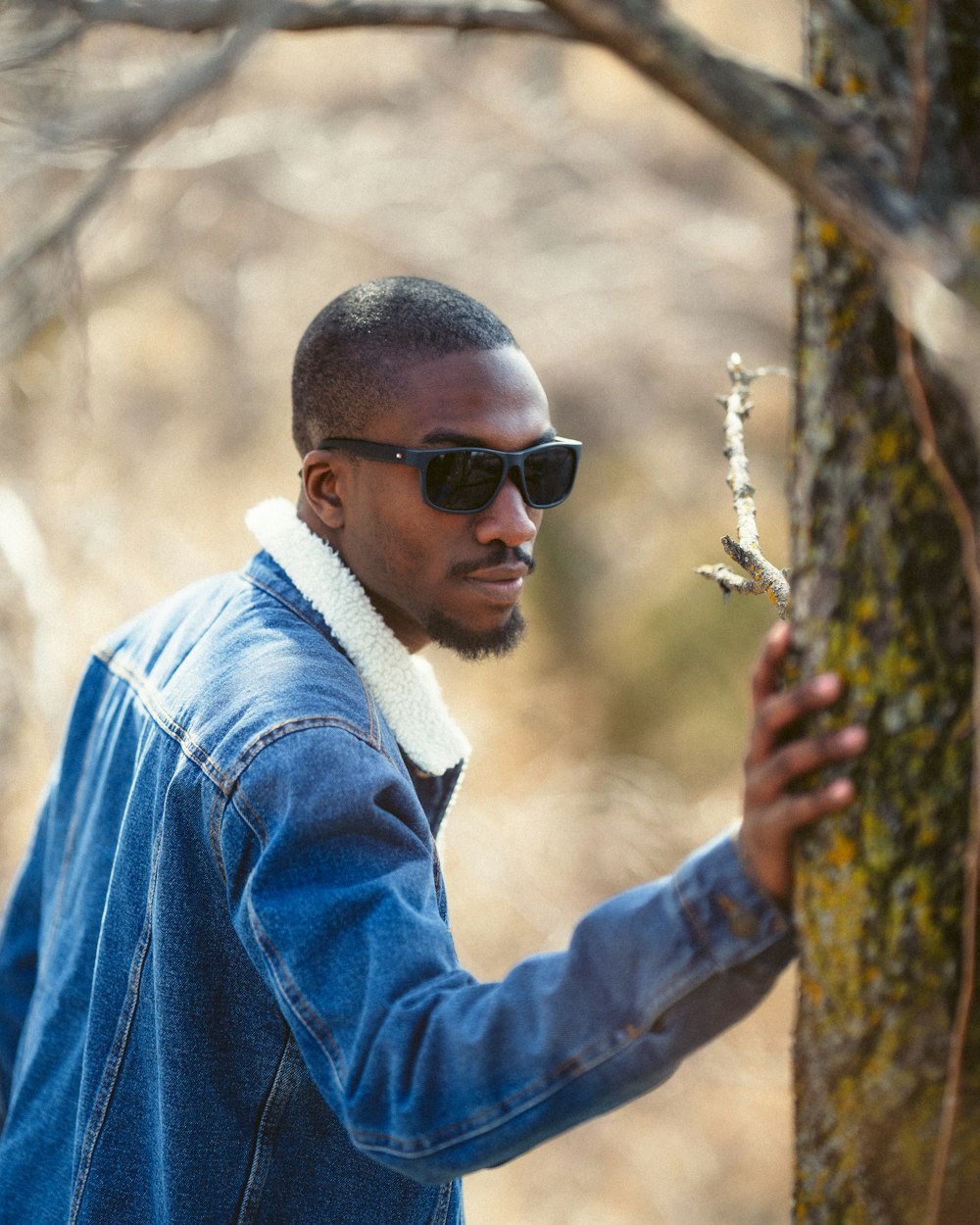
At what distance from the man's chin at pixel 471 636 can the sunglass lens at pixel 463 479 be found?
0.60 feet

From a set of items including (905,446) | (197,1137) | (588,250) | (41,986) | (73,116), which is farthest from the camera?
(588,250)

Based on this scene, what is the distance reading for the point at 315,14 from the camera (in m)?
1.16

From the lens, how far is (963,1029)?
0.97m

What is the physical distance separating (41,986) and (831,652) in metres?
1.52

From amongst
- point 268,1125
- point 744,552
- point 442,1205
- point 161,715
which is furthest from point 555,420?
point 268,1125

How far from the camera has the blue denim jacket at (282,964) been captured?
104 cm

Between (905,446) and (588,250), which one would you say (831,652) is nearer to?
(905,446)

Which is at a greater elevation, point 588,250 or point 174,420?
point 588,250

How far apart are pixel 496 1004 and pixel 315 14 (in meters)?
0.98

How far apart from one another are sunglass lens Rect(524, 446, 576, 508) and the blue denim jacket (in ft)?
1.23

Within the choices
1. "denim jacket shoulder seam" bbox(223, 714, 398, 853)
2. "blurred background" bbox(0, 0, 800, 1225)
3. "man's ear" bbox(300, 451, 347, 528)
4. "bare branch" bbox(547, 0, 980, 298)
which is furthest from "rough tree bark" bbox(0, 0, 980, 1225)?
"blurred background" bbox(0, 0, 800, 1225)

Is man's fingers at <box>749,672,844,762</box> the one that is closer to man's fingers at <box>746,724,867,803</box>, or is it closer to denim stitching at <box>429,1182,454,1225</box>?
man's fingers at <box>746,724,867,803</box>

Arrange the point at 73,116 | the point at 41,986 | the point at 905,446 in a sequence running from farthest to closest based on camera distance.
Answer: the point at 73,116 → the point at 41,986 → the point at 905,446

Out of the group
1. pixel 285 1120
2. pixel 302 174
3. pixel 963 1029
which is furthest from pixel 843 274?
pixel 302 174
